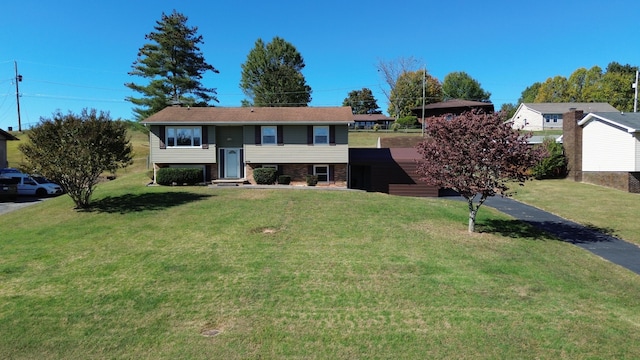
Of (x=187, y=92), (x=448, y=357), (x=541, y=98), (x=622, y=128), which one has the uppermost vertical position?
(x=541, y=98)

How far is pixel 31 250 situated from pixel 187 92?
37621mm

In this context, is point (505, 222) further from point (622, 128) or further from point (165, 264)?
point (622, 128)

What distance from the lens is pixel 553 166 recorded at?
3088 centimetres

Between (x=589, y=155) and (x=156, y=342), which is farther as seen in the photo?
(x=589, y=155)

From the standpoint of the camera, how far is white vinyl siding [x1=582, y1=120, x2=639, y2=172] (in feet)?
83.9

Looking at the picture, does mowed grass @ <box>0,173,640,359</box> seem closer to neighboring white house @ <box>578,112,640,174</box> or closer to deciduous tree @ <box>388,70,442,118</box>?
neighboring white house @ <box>578,112,640,174</box>

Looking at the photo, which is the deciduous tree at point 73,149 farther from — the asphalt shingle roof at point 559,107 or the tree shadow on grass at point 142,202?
the asphalt shingle roof at point 559,107

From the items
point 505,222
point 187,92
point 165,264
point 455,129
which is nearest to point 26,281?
point 165,264

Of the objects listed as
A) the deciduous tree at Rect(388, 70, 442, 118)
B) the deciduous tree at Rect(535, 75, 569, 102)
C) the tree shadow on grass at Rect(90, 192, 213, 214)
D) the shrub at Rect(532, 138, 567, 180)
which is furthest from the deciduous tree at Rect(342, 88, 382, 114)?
the tree shadow on grass at Rect(90, 192, 213, 214)

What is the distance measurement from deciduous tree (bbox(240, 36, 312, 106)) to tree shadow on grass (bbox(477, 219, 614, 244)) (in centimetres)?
4652

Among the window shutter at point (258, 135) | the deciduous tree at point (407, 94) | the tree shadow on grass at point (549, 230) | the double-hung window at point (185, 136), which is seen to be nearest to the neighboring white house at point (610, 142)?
the tree shadow on grass at point (549, 230)

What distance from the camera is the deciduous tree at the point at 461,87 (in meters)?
102

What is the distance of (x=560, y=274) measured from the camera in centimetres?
999

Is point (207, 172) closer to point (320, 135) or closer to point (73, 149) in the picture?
point (320, 135)
